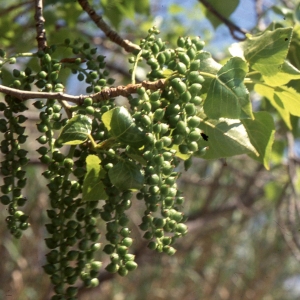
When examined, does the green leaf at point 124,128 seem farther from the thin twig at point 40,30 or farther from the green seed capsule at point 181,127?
the thin twig at point 40,30

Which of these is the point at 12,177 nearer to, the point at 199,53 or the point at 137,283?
the point at 199,53

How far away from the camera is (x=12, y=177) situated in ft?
2.87

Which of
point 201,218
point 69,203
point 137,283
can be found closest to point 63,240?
point 69,203

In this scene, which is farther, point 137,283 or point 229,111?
point 137,283

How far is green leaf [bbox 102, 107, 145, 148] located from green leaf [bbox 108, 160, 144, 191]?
0.04 metres

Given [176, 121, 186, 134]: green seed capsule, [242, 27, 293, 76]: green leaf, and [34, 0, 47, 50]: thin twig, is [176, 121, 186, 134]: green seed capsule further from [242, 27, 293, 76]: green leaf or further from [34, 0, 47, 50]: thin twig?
[34, 0, 47, 50]: thin twig

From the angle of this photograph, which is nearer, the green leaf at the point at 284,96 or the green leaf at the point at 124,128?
the green leaf at the point at 124,128

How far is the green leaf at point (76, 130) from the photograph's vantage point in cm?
83

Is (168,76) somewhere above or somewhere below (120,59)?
below

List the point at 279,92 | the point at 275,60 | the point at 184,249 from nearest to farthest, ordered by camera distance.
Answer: the point at 275,60
the point at 279,92
the point at 184,249

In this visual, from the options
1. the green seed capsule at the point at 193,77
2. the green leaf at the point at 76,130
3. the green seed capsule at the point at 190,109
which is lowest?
the green seed capsule at the point at 190,109

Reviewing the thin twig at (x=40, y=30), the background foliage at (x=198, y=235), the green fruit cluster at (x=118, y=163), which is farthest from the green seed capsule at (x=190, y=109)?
the background foliage at (x=198, y=235)

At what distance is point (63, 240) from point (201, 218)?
1829 millimetres

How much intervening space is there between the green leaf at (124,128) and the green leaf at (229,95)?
14 centimetres
